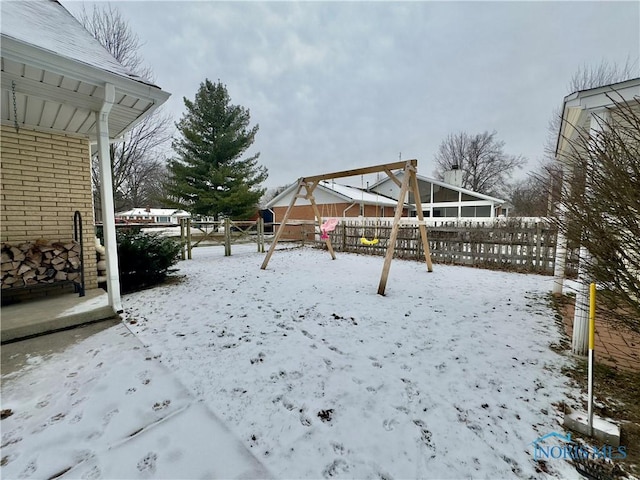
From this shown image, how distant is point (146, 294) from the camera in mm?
4750

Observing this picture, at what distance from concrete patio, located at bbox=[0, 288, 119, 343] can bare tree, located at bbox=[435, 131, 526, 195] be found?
3335 cm

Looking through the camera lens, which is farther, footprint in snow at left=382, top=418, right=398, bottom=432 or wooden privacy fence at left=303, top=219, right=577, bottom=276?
wooden privacy fence at left=303, top=219, right=577, bottom=276

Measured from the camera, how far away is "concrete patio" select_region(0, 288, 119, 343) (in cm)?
295

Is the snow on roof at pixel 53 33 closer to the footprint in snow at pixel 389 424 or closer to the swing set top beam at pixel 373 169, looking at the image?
the swing set top beam at pixel 373 169

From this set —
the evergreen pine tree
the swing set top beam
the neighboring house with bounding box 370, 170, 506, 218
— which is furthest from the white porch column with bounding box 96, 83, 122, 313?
the neighboring house with bounding box 370, 170, 506, 218

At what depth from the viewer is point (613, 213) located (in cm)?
188

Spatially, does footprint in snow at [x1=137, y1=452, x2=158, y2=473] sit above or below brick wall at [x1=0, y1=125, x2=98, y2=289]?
below

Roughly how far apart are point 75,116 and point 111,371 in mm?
3636

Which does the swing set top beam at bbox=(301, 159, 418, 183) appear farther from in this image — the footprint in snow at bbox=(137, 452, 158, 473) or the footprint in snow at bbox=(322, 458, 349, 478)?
the footprint in snow at bbox=(137, 452, 158, 473)

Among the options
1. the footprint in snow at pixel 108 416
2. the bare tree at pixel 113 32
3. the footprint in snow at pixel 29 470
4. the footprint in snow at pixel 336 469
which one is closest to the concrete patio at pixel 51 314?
the footprint in snow at pixel 108 416

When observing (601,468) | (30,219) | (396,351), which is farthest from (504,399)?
(30,219)

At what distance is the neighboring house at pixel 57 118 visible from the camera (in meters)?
2.70

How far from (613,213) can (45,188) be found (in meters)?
6.71

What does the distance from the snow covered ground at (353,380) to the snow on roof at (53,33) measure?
305 centimetres
